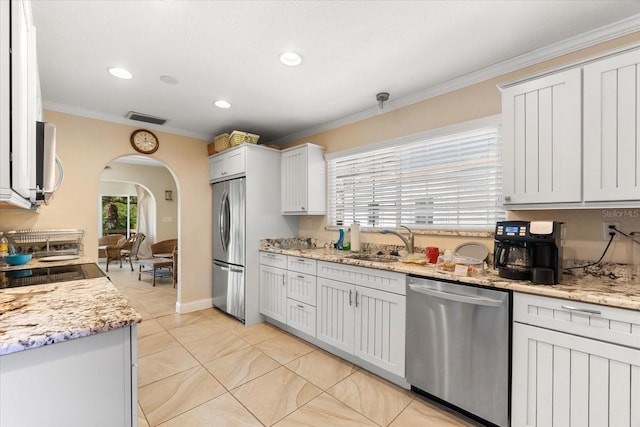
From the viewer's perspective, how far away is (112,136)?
3.39 meters

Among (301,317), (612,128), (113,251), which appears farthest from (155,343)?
(113,251)

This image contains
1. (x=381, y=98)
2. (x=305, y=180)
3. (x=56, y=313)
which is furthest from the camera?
(x=305, y=180)

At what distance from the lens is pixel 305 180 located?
3.49 meters

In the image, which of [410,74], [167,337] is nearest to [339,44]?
[410,74]

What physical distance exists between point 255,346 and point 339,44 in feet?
9.14

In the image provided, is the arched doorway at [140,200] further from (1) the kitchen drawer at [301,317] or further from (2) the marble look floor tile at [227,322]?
(1) the kitchen drawer at [301,317]

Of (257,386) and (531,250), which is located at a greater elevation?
(531,250)

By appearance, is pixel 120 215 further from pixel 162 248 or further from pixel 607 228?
pixel 607 228

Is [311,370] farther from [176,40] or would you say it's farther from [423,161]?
[176,40]

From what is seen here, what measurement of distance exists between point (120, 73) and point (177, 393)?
8.45ft

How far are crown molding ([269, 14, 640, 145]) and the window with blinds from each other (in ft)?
1.33

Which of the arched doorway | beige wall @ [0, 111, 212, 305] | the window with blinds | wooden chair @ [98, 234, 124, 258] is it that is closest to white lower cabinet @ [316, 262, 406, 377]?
the window with blinds

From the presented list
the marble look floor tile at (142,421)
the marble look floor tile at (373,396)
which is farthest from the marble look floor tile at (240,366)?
the marble look floor tile at (373,396)

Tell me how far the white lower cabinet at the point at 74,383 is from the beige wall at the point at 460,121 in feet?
7.78
